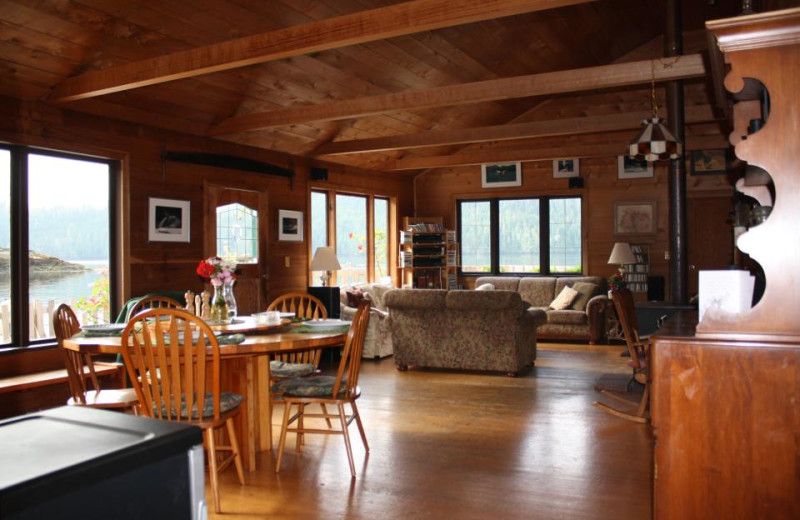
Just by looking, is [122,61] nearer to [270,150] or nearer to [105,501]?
[270,150]

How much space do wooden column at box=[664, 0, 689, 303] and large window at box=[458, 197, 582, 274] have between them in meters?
3.59

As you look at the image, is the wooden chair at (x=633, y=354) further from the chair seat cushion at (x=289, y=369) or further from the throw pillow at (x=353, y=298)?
the throw pillow at (x=353, y=298)

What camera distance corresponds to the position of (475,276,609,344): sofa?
8.90 m

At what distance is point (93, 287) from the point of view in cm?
585

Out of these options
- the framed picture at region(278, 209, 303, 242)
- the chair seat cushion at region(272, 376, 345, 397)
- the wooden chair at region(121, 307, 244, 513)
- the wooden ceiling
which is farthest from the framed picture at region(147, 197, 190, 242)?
the wooden chair at region(121, 307, 244, 513)

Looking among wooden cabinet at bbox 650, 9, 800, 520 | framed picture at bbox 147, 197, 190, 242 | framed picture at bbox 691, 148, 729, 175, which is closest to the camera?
wooden cabinet at bbox 650, 9, 800, 520

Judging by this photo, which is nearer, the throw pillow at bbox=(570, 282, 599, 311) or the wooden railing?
the wooden railing

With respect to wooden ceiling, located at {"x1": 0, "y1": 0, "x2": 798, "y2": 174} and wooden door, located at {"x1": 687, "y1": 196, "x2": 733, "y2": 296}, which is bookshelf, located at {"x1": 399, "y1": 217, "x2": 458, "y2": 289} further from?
wooden door, located at {"x1": 687, "y1": 196, "x2": 733, "y2": 296}

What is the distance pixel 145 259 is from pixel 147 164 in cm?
90

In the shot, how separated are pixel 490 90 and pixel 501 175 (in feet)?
17.0

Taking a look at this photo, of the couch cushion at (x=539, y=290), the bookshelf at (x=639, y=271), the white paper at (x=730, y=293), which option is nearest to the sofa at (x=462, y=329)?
the couch cushion at (x=539, y=290)

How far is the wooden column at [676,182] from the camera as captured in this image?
655 centimetres

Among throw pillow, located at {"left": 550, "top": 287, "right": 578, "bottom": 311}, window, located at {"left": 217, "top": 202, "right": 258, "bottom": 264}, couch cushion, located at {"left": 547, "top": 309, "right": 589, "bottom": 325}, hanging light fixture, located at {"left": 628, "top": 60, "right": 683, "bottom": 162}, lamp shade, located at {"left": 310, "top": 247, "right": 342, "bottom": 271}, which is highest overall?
hanging light fixture, located at {"left": 628, "top": 60, "right": 683, "bottom": 162}

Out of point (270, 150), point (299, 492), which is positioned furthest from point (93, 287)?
point (299, 492)
